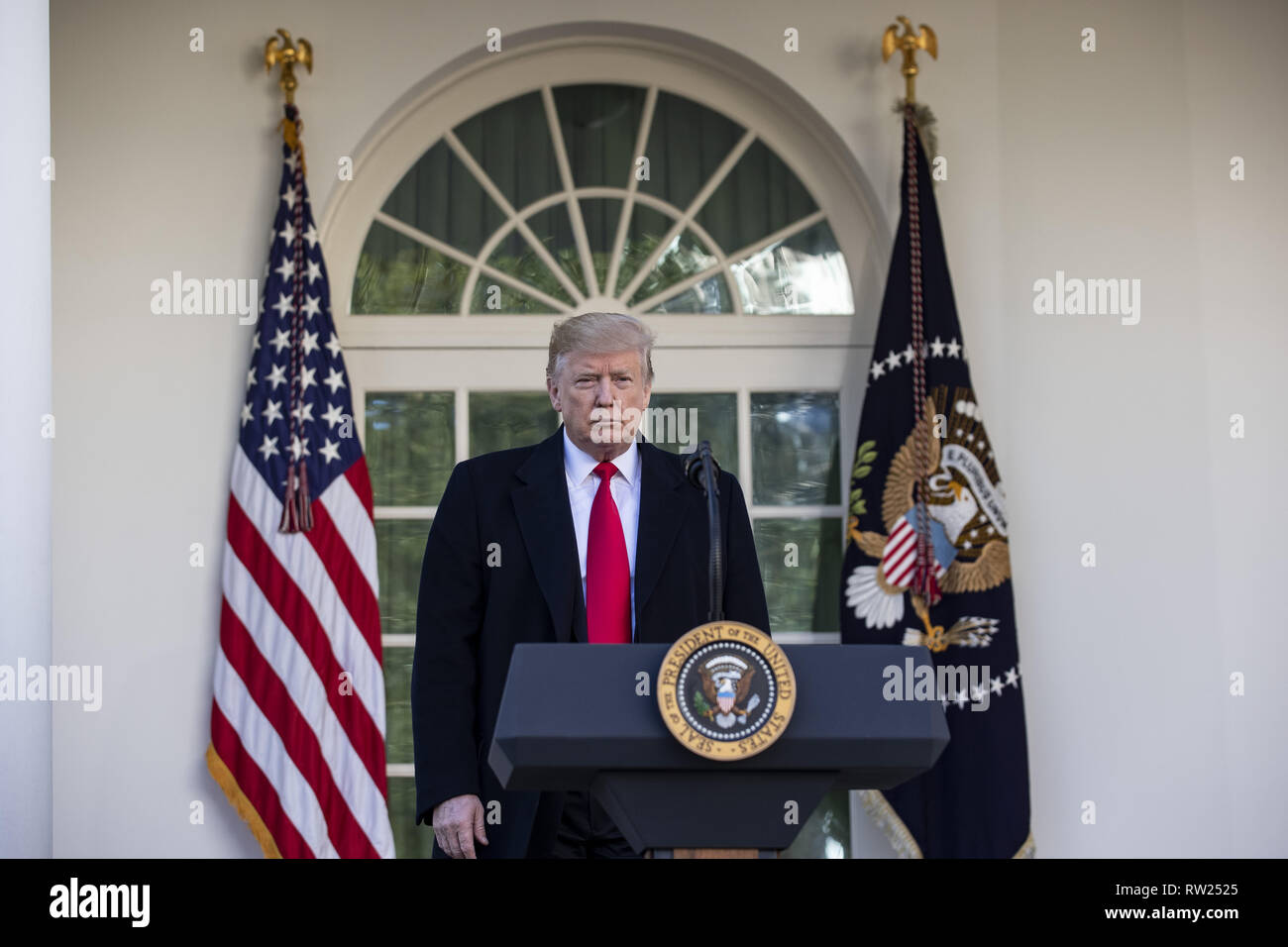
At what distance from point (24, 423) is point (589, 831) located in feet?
4.72

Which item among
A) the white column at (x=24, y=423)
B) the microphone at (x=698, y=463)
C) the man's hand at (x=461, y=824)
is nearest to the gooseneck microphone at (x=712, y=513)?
the microphone at (x=698, y=463)

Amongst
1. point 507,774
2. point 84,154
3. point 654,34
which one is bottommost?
point 507,774

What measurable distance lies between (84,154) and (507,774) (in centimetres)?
356

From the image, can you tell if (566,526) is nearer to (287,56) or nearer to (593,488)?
(593,488)

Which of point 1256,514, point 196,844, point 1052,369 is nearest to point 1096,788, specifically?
point 1256,514

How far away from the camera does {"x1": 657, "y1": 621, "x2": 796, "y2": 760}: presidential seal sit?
1.41 meters

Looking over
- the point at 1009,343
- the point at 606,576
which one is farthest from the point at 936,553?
the point at 606,576

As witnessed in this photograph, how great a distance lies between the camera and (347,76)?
4.46 metres

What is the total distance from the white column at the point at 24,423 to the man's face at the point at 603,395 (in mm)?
1181

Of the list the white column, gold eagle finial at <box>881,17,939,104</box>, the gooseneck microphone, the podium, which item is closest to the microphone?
the gooseneck microphone

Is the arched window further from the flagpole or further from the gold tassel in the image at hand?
the gold tassel

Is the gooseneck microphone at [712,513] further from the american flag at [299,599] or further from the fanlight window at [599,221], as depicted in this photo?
the fanlight window at [599,221]

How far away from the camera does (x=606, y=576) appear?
2.22 metres
